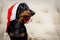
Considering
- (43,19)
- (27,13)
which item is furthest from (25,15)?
(43,19)

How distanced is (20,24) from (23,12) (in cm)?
10

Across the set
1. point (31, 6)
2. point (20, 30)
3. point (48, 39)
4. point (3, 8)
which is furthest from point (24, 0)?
point (48, 39)

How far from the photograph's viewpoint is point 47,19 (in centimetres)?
112

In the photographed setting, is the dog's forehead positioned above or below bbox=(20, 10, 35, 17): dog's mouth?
above

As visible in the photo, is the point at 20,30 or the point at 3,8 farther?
the point at 3,8

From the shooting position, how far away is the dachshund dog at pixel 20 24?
41.2 inches

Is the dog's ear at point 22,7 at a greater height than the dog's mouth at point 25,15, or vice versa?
the dog's ear at point 22,7

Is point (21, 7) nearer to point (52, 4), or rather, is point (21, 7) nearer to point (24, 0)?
point (24, 0)

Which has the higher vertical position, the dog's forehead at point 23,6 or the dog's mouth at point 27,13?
the dog's forehead at point 23,6

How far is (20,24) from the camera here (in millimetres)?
1081

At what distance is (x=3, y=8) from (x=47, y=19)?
1.30ft

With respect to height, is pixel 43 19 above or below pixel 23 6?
below

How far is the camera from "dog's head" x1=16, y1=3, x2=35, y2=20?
1.10 meters

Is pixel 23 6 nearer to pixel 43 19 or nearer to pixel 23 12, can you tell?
pixel 23 12
